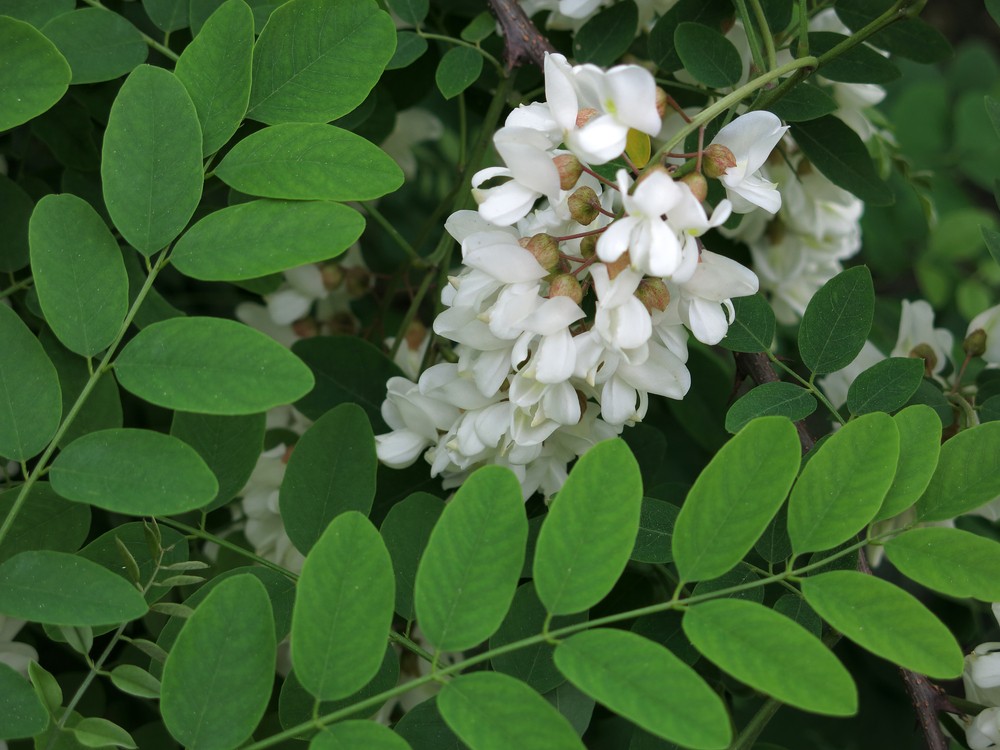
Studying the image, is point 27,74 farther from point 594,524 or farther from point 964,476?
point 964,476

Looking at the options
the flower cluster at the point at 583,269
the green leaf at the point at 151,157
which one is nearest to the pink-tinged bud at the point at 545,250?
the flower cluster at the point at 583,269

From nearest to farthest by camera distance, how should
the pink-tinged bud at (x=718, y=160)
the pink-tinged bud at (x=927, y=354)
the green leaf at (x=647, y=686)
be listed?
1. the green leaf at (x=647, y=686)
2. the pink-tinged bud at (x=718, y=160)
3. the pink-tinged bud at (x=927, y=354)

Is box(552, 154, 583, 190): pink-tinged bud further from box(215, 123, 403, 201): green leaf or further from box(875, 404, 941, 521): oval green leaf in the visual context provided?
box(875, 404, 941, 521): oval green leaf

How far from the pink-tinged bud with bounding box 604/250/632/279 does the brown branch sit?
32 cm

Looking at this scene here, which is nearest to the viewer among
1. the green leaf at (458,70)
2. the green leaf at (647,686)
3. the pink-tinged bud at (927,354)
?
the green leaf at (647,686)

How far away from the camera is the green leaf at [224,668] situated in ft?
1.79

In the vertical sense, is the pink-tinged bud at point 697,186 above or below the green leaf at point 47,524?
above

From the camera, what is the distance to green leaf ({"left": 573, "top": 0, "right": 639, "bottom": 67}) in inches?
34.6

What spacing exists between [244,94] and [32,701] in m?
0.40

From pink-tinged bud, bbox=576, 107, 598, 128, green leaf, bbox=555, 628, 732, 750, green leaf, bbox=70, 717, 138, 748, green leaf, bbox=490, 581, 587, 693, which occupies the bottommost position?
green leaf, bbox=490, 581, 587, 693

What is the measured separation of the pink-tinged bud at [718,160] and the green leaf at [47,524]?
0.50 metres

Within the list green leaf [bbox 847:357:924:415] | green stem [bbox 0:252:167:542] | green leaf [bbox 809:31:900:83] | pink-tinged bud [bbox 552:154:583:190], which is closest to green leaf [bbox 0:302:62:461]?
green stem [bbox 0:252:167:542]

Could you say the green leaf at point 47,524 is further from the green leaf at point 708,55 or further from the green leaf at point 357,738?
the green leaf at point 708,55

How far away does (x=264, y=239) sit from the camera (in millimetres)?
634
